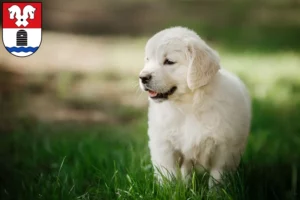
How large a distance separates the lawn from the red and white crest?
789 millimetres

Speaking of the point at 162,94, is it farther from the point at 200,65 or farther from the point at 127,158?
the point at 127,158

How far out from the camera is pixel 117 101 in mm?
6852

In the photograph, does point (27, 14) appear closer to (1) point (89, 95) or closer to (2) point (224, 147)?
(2) point (224, 147)

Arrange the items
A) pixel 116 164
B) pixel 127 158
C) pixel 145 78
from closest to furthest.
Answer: pixel 145 78 → pixel 116 164 → pixel 127 158

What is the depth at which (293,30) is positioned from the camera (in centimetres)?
1000

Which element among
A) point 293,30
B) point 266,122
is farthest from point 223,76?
point 293,30

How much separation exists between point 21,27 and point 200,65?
1.28 meters

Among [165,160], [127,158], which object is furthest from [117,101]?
[165,160]

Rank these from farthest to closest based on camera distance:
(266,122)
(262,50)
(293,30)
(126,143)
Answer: (293,30)
(262,50)
(266,122)
(126,143)

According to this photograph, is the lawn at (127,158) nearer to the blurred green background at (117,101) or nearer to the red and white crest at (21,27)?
the blurred green background at (117,101)

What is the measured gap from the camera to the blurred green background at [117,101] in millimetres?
3531

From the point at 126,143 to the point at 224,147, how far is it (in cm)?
173

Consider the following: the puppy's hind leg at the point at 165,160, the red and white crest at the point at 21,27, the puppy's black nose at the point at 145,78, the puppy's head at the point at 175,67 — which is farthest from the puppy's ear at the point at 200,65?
the red and white crest at the point at 21,27

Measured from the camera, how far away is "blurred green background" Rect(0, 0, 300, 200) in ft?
11.6
